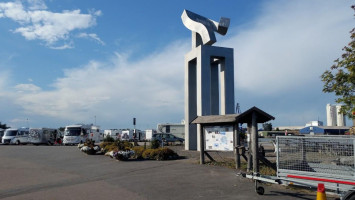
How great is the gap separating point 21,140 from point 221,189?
41143 millimetres

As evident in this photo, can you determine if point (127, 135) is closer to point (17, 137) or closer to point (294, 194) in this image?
point (17, 137)

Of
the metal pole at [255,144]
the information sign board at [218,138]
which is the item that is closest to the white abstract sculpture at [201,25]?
the information sign board at [218,138]

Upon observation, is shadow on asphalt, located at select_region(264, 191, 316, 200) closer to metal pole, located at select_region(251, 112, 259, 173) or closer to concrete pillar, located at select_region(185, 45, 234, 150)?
metal pole, located at select_region(251, 112, 259, 173)

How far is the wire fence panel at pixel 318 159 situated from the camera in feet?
22.5

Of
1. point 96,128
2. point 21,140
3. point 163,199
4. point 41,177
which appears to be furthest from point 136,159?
point 21,140

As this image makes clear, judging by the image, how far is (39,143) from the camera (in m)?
43.7

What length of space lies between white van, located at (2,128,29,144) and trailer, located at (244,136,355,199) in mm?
42350

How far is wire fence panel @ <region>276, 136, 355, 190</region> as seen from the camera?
687 centimetres

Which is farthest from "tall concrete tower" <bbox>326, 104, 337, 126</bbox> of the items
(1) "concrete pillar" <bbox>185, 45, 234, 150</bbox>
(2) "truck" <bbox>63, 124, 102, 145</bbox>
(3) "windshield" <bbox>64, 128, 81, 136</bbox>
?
(1) "concrete pillar" <bbox>185, 45, 234, 150</bbox>

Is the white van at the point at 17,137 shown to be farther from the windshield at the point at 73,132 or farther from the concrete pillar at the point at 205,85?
the concrete pillar at the point at 205,85

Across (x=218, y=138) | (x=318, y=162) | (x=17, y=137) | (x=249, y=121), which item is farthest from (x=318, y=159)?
(x=17, y=137)

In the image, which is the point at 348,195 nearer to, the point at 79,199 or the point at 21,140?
the point at 79,199

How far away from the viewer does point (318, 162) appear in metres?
7.35

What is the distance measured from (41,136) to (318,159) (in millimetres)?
42463
